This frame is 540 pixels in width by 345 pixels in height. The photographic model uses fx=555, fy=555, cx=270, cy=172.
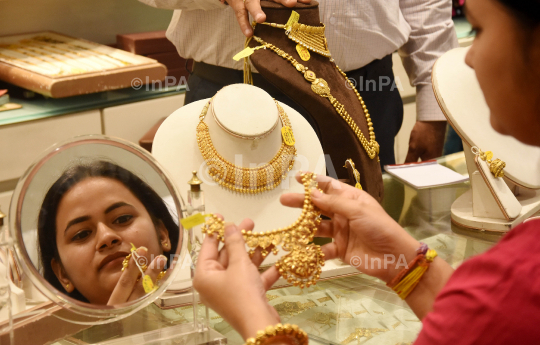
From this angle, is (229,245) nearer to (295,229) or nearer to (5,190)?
(295,229)

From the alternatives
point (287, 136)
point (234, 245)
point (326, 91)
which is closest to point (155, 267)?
Result: point (234, 245)

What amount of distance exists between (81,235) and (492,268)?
1.71 feet

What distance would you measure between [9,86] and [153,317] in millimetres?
1310

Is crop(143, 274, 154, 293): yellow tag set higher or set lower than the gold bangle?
lower

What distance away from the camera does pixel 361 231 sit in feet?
2.71

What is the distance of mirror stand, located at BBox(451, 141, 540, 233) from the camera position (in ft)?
3.64

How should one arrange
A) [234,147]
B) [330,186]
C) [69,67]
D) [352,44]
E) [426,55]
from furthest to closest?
[69,67] < [426,55] < [352,44] < [234,147] < [330,186]

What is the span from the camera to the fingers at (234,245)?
70 centimetres

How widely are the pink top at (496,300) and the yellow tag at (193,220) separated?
1.12 ft

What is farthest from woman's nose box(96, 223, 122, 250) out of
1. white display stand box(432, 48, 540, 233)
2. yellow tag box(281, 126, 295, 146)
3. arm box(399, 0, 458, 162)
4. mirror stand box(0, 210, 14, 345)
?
arm box(399, 0, 458, 162)

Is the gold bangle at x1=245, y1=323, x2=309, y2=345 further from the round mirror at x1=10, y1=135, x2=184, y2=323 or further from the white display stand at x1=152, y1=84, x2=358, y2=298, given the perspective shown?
the white display stand at x1=152, y1=84, x2=358, y2=298

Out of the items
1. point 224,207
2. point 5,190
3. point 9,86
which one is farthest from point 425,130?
point 9,86

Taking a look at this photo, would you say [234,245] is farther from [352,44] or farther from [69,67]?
[69,67]

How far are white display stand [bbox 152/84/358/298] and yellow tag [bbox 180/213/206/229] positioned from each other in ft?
0.79
